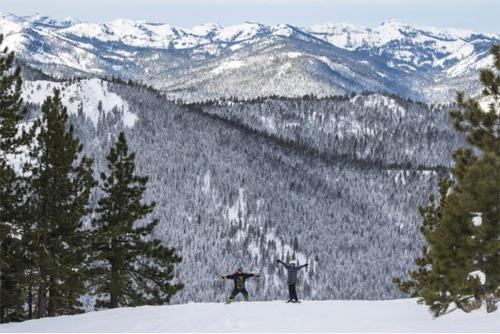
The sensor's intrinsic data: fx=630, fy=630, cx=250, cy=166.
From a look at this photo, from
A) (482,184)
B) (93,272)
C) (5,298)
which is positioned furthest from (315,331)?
(5,298)

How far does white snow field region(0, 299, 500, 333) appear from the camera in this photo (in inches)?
741

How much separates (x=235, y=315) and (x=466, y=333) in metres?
9.03

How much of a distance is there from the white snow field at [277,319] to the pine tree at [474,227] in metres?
0.75

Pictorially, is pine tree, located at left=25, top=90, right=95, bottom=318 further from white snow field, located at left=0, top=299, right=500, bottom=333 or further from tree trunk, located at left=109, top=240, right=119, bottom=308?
white snow field, located at left=0, top=299, right=500, bottom=333

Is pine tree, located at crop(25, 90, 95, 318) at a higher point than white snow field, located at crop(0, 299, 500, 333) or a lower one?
higher

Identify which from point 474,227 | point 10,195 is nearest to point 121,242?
point 10,195

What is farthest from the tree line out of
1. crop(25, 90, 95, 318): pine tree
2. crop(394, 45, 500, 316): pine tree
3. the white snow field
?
crop(394, 45, 500, 316): pine tree

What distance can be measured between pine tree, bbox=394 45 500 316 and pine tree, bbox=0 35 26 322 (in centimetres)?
1826

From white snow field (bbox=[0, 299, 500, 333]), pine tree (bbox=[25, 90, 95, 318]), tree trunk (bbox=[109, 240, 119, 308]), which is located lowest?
white snow field (bbox=[0, 299, 500, 333])

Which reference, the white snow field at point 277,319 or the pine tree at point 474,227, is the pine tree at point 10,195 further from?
the pine tree at point 474,227

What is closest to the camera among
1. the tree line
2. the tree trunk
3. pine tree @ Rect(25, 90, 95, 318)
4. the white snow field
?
the white snow field

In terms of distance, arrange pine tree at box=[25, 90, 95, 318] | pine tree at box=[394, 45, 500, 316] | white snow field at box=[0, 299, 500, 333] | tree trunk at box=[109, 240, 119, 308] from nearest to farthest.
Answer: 1. white snow field at box=[0, 299, 500, 333]
2. pine tree at box=[394, 45, 500, 316]
3. pine tree at box=[25, 90, 95, 318]
4. tree trunk at box=[109, 240, 119, 308]

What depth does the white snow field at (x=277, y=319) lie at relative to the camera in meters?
18.8

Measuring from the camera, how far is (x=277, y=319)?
21750 mm
